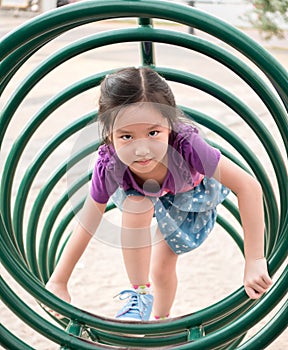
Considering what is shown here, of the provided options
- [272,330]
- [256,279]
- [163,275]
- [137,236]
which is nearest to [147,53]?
[137,236]

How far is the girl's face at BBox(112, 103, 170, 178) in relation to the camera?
1650mm

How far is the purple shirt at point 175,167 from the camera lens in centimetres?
173

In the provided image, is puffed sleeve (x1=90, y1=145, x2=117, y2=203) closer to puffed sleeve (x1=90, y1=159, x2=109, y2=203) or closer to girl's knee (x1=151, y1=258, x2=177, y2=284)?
puffed sleeve (x1=90, y1=159, x2=109, y2=203)

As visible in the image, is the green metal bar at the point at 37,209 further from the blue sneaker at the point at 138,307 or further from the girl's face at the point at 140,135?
the girl's face at the point at 140,135

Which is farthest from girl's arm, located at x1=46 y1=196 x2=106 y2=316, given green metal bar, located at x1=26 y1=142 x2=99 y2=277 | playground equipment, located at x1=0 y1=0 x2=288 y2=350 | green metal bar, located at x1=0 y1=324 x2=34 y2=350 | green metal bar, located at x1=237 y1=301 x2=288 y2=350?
green metal bar, located at x1=237 y1=301 x2=288 y2=350

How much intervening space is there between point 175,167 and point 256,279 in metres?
0.39

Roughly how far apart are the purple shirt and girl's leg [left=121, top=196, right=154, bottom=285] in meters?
0.04

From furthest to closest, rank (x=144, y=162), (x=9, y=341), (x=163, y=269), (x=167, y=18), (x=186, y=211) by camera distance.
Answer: (x=163, y=269)
(x=186, y=211)
(x=144, y=162)
(x=9, y=341)
(x=167, y=18)

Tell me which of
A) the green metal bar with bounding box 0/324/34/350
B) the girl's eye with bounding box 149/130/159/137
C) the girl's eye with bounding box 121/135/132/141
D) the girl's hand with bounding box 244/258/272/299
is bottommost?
the green metal bar with bounding box 0/324/34/350

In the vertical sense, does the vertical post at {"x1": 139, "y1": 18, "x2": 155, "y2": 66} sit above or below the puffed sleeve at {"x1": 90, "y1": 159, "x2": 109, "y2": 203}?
above

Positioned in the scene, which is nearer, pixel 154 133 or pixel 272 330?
pixel 272 330

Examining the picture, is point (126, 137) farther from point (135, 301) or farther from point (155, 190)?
point (135, 301)

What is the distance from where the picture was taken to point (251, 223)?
5.31 ft

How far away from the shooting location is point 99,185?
1.85 m
